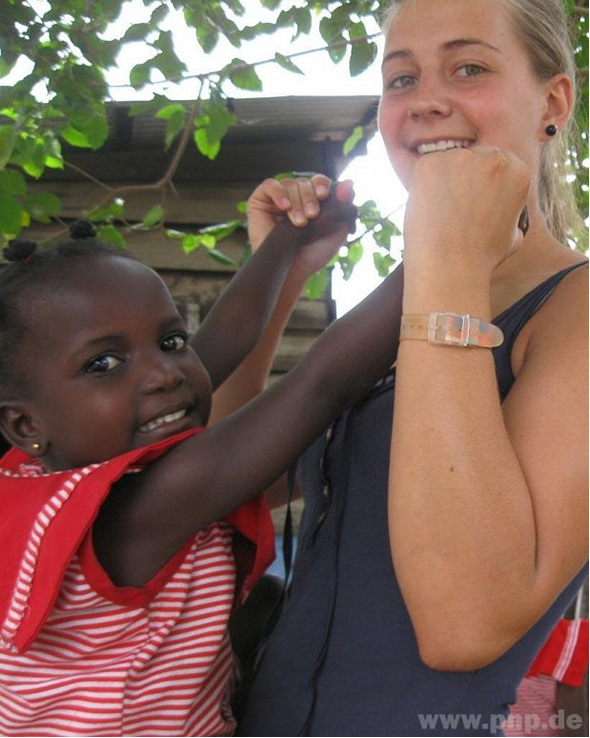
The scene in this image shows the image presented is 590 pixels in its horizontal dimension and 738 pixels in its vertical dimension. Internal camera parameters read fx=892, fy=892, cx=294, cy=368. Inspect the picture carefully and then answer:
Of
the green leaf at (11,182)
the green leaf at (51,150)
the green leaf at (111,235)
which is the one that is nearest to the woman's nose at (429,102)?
the green leaf at (11,182)

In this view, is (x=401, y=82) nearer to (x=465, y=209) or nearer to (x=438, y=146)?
(x=438, y=146)

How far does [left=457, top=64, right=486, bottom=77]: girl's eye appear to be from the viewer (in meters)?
1.58

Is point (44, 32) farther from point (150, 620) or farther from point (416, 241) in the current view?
point (150, 620)

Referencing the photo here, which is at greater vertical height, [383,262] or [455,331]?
[383,262]

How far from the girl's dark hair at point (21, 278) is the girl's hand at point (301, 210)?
1.37ft

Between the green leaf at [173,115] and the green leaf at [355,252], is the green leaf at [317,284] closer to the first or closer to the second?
the green leaf at [355,252]

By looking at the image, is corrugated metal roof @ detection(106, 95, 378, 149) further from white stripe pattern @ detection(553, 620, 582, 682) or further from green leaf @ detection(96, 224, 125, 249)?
white stripe pattern @ detection(553, 620, 582, 682)

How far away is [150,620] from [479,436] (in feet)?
1.99

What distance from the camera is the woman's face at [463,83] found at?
1556 mm

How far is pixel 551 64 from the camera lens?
1.67 metres

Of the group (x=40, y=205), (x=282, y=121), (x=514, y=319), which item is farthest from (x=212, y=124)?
(x=282, y=121)

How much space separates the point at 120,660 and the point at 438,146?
1012 mm

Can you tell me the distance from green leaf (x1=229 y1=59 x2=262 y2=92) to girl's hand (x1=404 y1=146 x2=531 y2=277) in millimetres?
1217

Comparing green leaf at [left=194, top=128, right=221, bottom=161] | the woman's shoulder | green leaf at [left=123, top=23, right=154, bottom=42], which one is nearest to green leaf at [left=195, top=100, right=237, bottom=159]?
green leaf at [left=194, top=128, right=221, bottom=161]
